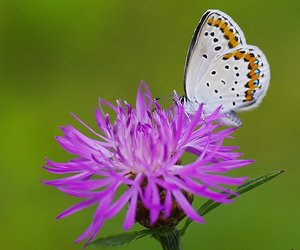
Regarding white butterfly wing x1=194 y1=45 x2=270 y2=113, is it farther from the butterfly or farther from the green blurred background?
the green blurred background

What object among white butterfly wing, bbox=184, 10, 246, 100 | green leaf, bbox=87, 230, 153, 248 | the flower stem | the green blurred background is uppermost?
the green blurred background

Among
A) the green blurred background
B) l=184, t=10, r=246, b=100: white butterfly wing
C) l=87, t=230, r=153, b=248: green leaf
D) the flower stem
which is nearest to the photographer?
l=87, t=230, r=153, b=248: green leaf

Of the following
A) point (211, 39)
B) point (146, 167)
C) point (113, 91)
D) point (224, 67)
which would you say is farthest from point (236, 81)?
point (113, 91)

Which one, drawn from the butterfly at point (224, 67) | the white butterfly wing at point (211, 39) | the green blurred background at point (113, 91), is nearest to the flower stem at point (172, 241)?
the butterfly at point (224, 67)

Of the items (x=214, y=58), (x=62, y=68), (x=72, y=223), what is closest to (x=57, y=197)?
(x=72, y=223)

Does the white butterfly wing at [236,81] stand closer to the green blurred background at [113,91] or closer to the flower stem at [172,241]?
the flower stem at [172,241]

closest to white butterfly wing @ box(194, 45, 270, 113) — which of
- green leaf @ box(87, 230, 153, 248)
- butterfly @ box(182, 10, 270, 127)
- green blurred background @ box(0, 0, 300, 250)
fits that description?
butterfly @ box(182, 10, 270, 127)

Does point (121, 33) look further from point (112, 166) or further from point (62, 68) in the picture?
point (112, 166)

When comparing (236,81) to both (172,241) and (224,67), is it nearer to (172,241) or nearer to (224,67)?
(224,67)
